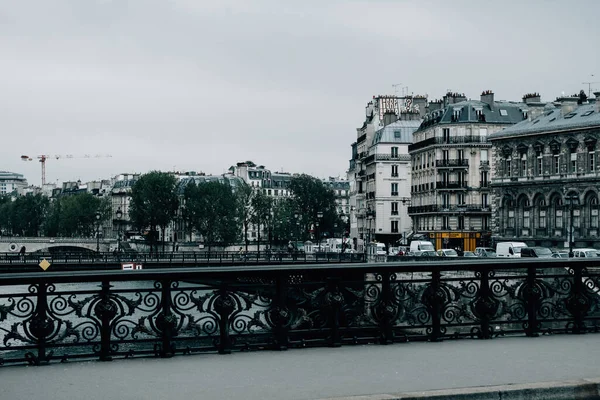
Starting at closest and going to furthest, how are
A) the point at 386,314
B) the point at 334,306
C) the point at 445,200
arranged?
1. the point at 334,306
2. the point at 386,314
3. the point at 445,200

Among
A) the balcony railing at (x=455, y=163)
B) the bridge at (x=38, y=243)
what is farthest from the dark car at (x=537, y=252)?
the bridge at (x=38, y=243)

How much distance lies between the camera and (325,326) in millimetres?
Answer: 12766

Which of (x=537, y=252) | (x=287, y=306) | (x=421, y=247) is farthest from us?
(x=421, y=247)

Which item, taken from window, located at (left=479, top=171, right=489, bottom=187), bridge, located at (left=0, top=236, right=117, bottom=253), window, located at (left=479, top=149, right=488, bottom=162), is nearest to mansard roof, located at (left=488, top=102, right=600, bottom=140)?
window, located at (left=479, top=149, right=488, bottom=162)

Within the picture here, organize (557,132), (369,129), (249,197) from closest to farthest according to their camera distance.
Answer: (557,132), (369,129), (249,197)

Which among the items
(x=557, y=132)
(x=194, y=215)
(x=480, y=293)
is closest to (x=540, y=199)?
(x=557, y=132)

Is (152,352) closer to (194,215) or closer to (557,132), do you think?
(557,132)

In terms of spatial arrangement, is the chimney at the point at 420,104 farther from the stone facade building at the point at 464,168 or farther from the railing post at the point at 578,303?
the railing post at the point at 578,303

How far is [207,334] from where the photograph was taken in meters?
12.3

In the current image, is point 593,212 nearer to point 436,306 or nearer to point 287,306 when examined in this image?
point 436,306

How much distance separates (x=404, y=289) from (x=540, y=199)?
65840 mm

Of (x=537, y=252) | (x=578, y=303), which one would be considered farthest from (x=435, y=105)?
(x=578, y=303)

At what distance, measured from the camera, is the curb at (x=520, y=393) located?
9.22 m

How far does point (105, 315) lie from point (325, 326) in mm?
2747
